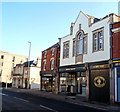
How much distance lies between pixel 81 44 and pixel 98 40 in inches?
138

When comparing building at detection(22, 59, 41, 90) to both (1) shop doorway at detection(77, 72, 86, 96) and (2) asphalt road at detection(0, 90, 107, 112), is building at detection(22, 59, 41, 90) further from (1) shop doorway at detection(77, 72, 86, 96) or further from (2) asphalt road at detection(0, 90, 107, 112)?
(2) asphalt road at detection(0, 90, 107, 112)

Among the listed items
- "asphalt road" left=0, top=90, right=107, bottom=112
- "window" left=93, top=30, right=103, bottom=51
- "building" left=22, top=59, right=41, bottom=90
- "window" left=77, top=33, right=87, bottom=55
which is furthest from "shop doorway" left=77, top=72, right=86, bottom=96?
"building" left=22, top=59, right=41, bottom=90

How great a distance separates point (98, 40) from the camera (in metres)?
20.6

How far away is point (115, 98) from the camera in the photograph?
1686cm

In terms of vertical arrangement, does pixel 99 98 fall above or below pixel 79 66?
below

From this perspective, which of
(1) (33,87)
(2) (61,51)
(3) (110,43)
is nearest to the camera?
(3) (110,43)

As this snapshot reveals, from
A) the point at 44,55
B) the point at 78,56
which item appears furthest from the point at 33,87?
the point at 78,56

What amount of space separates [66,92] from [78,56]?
666cm

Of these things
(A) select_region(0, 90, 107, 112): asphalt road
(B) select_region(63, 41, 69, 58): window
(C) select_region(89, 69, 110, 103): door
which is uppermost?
(B) select_region(63, 41, 69, 58): window

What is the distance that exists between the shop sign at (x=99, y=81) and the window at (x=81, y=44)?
462 centimetres

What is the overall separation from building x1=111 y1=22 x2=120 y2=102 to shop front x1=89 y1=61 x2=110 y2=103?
3.40 feet

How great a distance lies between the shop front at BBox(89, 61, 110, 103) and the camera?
60.2 ft

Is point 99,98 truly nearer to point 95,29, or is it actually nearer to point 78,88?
point 78,88

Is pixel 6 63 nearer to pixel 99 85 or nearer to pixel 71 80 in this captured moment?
pixel 71 80
